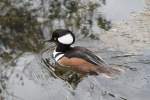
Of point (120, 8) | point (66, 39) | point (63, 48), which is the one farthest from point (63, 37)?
point (120, 8)

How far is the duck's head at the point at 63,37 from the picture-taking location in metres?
9.40

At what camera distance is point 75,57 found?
9297 millimetres

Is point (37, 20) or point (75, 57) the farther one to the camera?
point (37, 20)

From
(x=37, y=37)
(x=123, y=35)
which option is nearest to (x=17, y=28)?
(x=37, y=37)

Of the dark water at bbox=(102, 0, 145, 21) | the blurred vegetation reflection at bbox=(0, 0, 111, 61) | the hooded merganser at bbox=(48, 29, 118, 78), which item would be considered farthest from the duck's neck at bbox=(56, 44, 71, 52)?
the dark water at bbox=(102, 0, 145, 21)

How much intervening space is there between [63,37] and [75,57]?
45 cm

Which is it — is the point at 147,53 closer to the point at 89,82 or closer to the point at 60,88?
the point at 89,82

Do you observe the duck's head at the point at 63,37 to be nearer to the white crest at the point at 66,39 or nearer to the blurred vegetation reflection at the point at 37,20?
the white crest at the point at 66,39

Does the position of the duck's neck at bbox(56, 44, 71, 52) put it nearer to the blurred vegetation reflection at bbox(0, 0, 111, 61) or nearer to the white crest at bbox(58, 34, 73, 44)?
the white crest at bbox(58, 34, 73, 44)

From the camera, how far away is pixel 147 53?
9.16m

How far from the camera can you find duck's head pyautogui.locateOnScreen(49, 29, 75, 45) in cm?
940

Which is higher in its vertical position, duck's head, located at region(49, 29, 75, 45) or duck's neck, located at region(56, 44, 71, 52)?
duck's head, located at region(49, 29, 75, 45)

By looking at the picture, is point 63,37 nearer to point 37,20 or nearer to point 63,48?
point 63,48

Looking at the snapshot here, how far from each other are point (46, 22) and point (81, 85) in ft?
8.07
